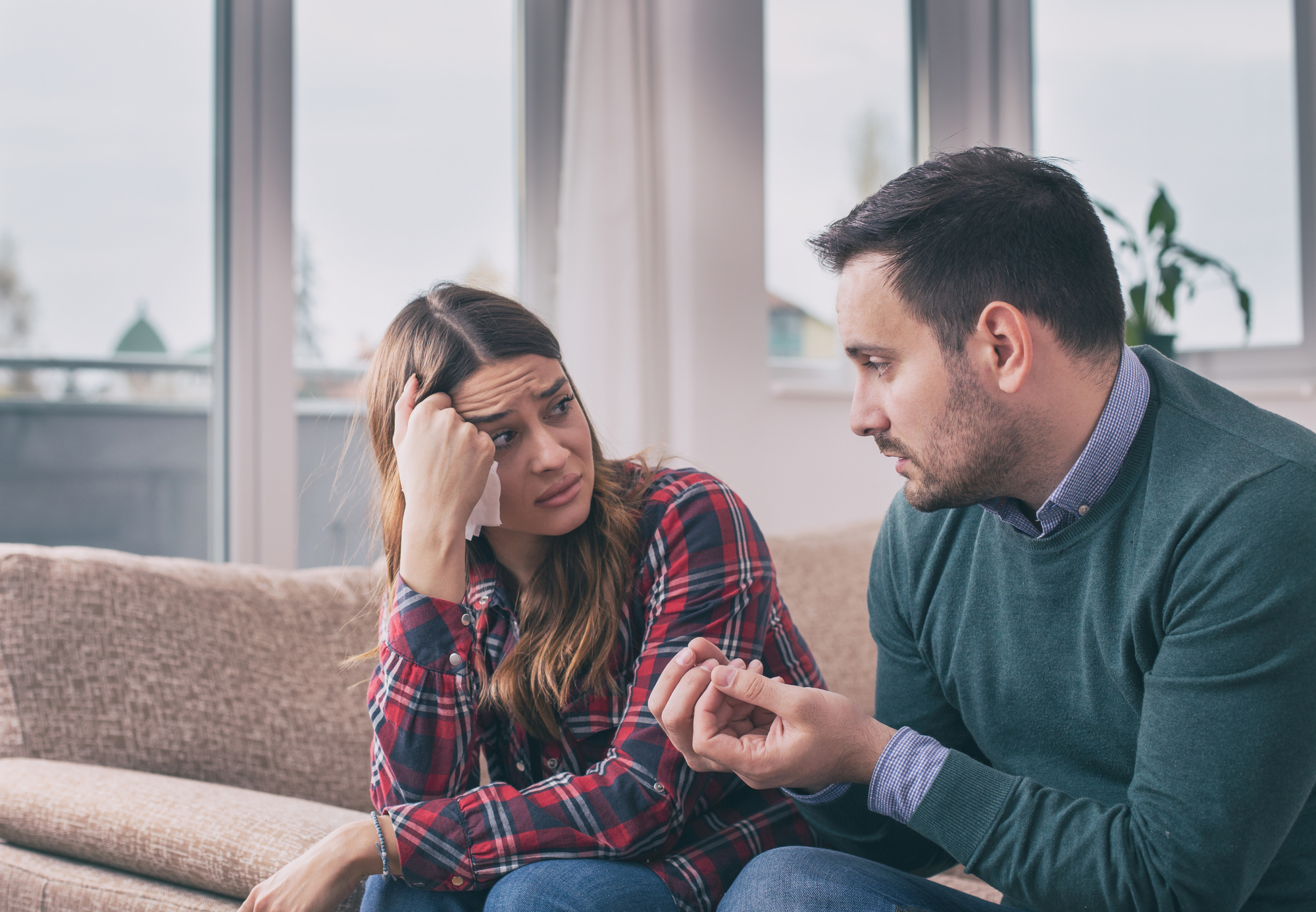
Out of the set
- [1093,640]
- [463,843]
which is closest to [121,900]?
[463,843]

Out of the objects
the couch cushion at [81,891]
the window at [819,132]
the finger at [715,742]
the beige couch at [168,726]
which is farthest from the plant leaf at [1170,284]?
the couch cushion at [81,891]

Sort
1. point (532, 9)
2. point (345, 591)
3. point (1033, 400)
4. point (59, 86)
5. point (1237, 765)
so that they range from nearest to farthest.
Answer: point (1237, 765), point (1033, 400), point (345, 591), point (59, 86), point (532, 9)

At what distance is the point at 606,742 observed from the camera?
1.27m

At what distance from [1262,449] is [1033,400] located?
0.60 ft

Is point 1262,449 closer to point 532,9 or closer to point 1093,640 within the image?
point 1093,640

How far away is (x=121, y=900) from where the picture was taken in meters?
1.22

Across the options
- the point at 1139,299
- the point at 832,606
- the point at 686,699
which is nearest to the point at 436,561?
the point at 686,699

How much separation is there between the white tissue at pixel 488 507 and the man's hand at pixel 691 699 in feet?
1.19

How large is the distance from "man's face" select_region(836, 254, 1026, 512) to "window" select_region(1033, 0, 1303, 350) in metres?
2.26

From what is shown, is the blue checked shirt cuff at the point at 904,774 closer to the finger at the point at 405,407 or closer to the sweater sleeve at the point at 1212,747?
the sweater sleeve at the point at 1212,747

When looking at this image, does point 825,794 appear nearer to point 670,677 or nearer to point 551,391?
point 670,677

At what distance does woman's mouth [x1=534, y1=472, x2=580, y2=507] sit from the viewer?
4.16 ft

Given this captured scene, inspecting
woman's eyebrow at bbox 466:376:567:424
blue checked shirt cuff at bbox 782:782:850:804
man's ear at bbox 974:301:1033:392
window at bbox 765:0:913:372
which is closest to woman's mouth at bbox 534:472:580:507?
woman's eyebrow at bbox 466:376:567:424

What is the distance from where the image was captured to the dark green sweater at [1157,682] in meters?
0.82
